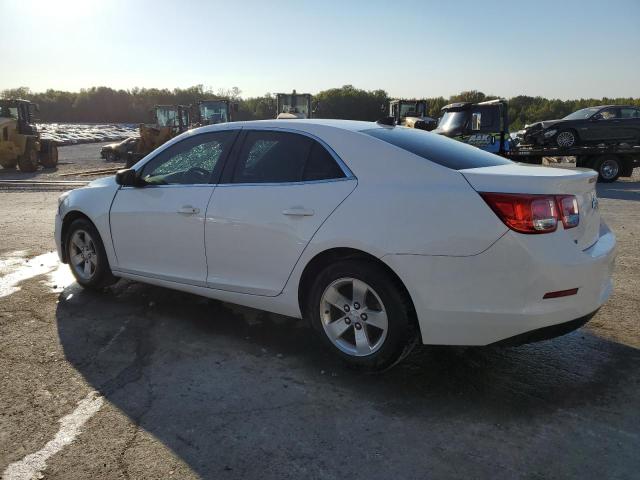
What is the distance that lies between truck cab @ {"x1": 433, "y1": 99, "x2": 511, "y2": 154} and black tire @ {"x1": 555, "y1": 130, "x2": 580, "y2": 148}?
2333 mm

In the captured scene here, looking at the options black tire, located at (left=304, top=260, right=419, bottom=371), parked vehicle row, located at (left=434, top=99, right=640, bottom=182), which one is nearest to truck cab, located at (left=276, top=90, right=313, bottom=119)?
parked vehicle row, located at (left=434, top=99, right=640, bottom=182)

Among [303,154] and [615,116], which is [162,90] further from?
[303,154]

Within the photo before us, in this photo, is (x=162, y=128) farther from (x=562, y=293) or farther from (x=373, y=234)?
(x=562, y=293)

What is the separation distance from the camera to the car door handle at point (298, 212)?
3513 mm

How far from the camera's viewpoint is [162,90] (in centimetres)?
9950

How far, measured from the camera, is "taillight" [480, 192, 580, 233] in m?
2.90

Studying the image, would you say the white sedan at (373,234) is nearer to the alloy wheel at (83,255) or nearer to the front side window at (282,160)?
the front side window at (282,160)

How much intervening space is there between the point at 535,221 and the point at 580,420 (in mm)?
1091

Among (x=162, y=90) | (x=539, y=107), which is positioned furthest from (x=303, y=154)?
(x=162, y=90)

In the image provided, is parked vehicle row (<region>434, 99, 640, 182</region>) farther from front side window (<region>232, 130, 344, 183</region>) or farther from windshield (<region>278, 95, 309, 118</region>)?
front side window (<region>232, 130, 344, 183</region>)

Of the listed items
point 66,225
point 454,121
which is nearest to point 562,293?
point 66,225

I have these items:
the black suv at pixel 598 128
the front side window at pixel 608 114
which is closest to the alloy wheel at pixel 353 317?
the black suv at pixel 598 128

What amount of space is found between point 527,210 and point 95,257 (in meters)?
3.91

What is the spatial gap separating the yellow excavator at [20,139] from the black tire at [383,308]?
71.3 ft
